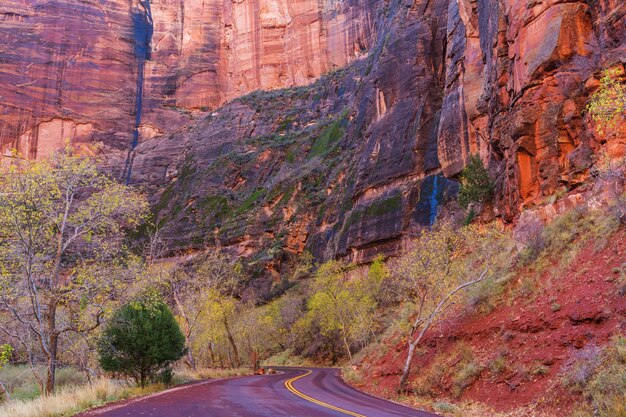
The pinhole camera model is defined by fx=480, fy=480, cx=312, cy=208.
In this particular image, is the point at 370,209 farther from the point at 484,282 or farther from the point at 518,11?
the point at 484,282

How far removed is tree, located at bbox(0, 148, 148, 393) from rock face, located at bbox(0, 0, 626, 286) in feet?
66.3

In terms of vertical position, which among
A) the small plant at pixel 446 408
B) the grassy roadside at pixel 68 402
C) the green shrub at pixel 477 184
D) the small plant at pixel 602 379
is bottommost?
the small plant at pixel 446 408

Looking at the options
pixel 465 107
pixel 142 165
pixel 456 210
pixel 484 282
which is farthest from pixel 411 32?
pixel 142 165

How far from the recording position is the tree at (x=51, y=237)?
1402 cm

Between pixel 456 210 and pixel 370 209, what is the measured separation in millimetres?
13374

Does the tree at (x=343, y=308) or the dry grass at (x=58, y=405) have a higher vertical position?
the dry grass at (x=58, y=405)

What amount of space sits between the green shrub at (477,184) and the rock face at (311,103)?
806mm

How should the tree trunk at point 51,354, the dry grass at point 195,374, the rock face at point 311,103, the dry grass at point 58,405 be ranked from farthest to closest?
the rock face at point 311,103 → the dry grass at point 195,374 → the tree trunk at point 51,354 → the dry grass at point 58,405

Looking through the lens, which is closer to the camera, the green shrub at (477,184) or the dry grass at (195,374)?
the dry grass at (195,374)

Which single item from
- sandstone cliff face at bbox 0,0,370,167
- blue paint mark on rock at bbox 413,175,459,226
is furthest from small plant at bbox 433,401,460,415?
sandstone cliff face at bbox 0,0,370,167

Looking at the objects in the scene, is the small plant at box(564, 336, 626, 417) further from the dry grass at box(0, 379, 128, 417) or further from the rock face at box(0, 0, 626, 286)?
the rock face at box(0, 0, 626, 286)

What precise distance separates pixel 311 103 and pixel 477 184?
7097cm

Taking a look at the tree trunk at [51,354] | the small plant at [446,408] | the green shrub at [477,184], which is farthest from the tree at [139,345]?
the green shrub at [477,184]

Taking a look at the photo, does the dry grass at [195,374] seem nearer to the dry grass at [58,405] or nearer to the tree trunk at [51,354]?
the dry grass at [58,405]
